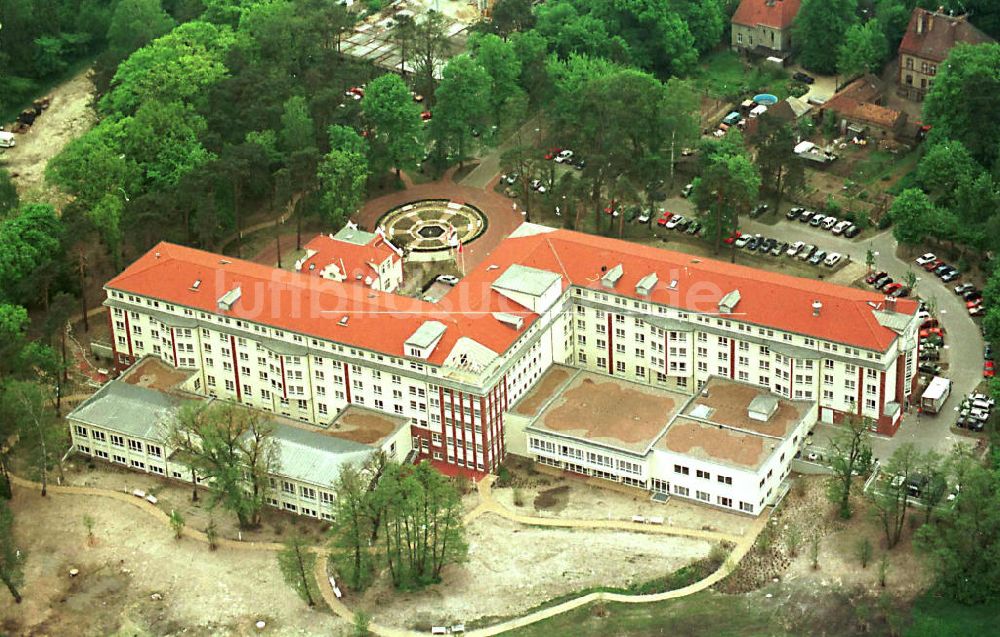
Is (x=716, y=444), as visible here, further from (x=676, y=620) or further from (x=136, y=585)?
(x=136, y=585)

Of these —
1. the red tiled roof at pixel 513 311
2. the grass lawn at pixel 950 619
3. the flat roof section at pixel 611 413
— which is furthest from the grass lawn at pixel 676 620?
the red tiled roof at pixel 513 311

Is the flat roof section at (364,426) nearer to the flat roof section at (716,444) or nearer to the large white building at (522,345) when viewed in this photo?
the large white building at (522,345)

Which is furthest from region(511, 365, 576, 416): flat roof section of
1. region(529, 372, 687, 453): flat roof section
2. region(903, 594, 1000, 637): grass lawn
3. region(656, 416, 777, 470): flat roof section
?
region(903, 594, 1000, 637): grass lawn

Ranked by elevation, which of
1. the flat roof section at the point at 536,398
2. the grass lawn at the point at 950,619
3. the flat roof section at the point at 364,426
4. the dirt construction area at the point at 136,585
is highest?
the flat roof section at the point at 536,398

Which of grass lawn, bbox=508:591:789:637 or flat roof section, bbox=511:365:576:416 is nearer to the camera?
grass lawn, bbox=508:591:789:637

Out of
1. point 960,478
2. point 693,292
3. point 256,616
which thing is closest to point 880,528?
point 960,478

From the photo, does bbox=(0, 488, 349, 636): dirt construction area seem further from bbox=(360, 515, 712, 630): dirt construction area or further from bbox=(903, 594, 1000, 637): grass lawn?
bbox=(903, 594, 1000, 637): grass lawn

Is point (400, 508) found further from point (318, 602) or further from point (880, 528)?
point (880, 528)

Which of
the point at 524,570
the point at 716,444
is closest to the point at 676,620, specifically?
the point at 524,570
